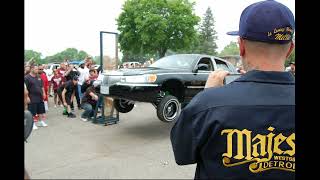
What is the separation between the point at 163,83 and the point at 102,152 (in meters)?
2.28

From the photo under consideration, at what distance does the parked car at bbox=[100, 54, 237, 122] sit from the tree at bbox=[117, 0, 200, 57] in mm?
25538

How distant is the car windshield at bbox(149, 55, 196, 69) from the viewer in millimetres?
8844

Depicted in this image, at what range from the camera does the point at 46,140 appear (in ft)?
25.7

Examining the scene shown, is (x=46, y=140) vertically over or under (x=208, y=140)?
under

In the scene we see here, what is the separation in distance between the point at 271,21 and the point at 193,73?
7320mm

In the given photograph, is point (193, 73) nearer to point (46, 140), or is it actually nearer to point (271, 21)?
point (46, 140)

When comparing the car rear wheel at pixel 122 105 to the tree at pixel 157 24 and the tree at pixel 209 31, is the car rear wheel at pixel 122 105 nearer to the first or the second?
the tree at pixel 157 24

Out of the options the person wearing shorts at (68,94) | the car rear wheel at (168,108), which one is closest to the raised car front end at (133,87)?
the car rear wheel at (168,108)

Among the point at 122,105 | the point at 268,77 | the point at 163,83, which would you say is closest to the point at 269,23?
the point at 268,77

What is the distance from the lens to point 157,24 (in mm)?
34312

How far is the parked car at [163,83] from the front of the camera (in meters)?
7.72

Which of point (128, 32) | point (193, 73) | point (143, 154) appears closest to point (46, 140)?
point (143, 154)

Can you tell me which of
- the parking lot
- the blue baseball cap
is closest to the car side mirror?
the parking lot
